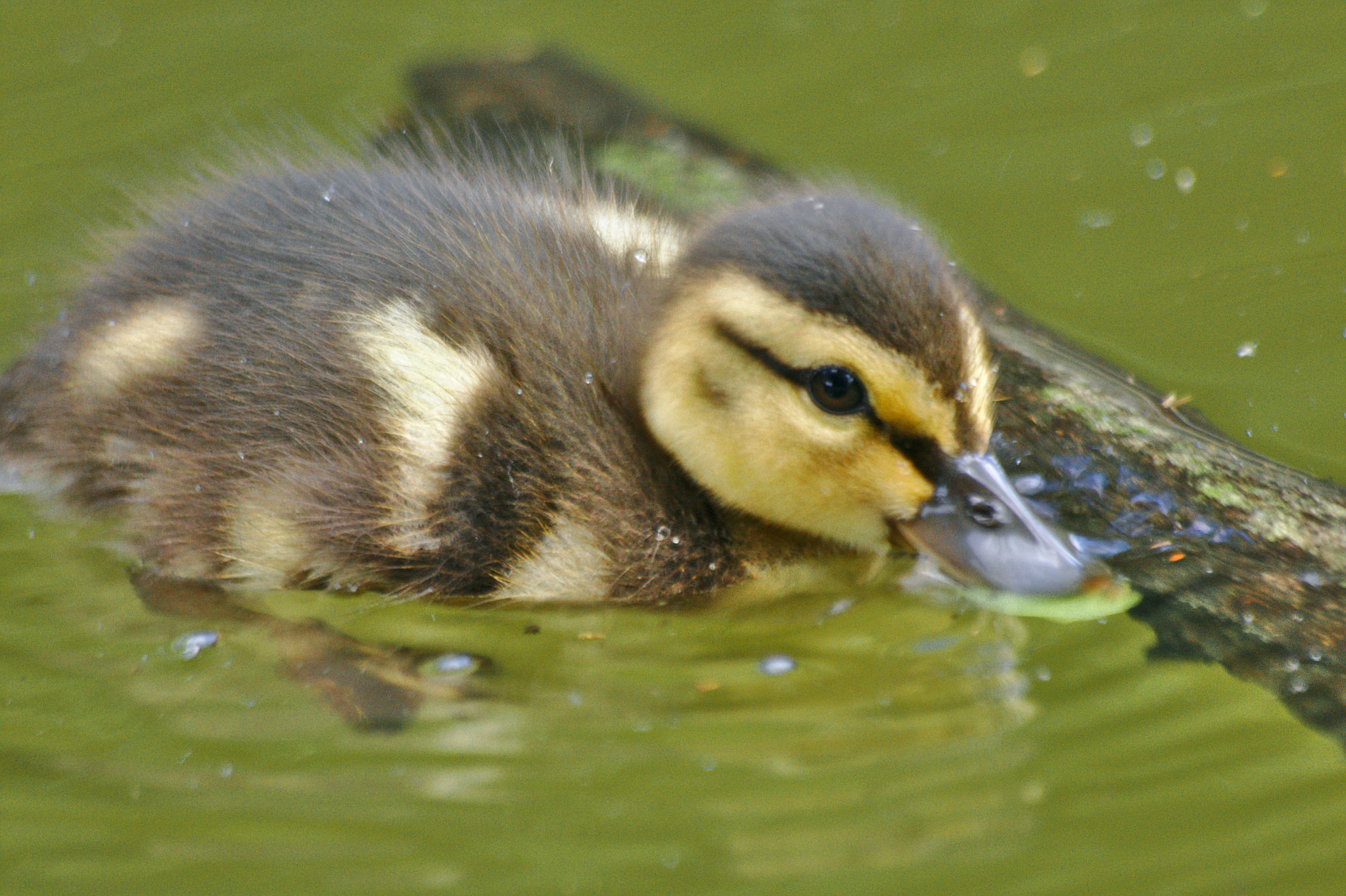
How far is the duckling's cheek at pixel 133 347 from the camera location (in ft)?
8.59

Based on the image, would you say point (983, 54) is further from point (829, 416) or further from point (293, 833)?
point (293, 833)

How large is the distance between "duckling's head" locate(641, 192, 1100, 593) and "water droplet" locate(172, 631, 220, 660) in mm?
787

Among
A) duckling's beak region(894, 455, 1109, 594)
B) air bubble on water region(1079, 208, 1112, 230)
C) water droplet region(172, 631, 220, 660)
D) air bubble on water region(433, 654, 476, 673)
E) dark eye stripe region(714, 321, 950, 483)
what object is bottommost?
water droplet region(172, 631, 220, 660)

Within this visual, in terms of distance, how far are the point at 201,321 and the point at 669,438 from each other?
806 millimetres

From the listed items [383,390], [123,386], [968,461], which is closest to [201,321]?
[123,386]

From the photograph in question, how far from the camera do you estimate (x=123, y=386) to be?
2656mm

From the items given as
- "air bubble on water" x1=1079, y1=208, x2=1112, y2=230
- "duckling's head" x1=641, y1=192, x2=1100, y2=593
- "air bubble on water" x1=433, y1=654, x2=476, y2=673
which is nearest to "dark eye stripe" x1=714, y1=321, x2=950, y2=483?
"duckling's head" x1=641, y1=192, x2=1100, y2=593

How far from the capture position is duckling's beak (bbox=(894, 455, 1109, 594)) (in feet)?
7.56

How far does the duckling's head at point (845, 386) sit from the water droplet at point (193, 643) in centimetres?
79

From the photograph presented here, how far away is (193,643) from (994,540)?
4.17 feet

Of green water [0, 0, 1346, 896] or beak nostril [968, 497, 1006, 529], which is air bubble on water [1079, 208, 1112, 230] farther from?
beak nostril [968, 497, 1006, 529]

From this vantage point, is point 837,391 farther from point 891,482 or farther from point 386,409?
point 386,409

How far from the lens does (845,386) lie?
7.69ft

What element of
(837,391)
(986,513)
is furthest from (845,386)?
(986,513)
